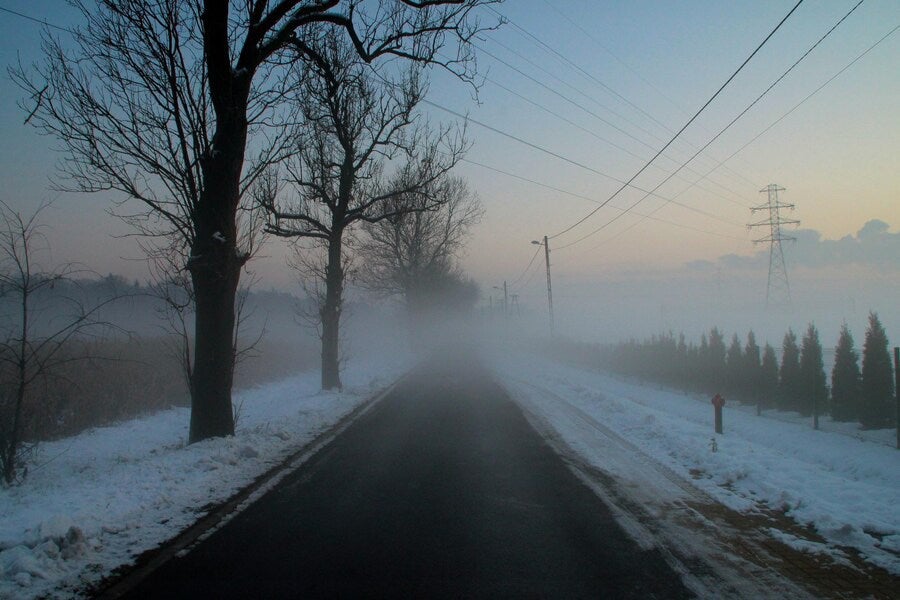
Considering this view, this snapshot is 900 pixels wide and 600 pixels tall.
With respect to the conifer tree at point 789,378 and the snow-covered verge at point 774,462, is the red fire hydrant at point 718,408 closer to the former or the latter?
the snow-covered verge at point 774,462

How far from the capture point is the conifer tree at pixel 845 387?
1561 cm

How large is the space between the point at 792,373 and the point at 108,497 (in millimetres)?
19419

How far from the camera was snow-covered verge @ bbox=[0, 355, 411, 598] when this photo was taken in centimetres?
425

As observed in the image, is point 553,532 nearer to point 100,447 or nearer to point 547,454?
point 547,454

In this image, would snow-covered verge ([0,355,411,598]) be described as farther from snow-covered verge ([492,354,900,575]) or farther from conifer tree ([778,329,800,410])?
conifer tree ([778,329,800,410])

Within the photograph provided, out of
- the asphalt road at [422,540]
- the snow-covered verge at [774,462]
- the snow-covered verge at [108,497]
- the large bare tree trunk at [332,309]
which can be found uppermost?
the large bare tree trunk at [332,309]

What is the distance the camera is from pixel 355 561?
449 cm

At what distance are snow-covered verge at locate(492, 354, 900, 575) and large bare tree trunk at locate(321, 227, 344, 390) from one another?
587 cm

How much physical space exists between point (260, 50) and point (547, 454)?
7.74m

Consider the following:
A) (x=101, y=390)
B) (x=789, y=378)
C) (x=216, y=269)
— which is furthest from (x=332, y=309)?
(x=789, y=378)

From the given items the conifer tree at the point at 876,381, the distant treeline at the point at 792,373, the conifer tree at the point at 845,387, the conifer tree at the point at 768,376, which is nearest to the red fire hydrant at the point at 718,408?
the distant treeline at the point at 792,373

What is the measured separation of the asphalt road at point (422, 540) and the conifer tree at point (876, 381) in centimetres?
1128

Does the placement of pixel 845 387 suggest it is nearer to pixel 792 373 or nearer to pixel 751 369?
pixel 792 373

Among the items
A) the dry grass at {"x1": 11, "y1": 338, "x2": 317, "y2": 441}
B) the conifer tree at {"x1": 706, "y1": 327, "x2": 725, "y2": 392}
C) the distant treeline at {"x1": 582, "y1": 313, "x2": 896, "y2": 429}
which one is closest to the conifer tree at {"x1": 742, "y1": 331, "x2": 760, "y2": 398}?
the distant treeline at {"x1": 582, "y1": 313, "x2": 896, "y2": 429}
